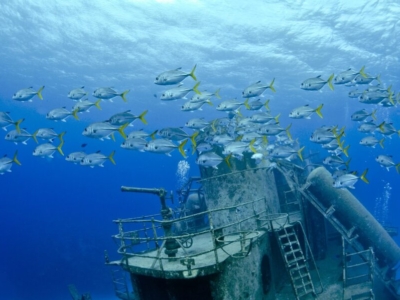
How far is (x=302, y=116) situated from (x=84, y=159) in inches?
316

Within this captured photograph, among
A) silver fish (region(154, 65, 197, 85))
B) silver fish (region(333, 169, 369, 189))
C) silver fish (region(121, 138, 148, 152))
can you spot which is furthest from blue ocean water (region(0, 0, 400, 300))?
silver fish (region(333, 169, 369, 189))

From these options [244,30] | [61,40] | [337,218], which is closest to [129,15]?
[61,40]

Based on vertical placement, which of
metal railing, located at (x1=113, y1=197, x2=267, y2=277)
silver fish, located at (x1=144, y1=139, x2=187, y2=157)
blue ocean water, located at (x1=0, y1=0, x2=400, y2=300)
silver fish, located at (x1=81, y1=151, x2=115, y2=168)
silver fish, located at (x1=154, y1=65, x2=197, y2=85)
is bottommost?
metal railing, located at (x1=113, y1=197, x2=267, y2=277)

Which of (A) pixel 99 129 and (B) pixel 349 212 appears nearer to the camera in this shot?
(A) pixel 99 129

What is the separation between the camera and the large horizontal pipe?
1191 centimetres

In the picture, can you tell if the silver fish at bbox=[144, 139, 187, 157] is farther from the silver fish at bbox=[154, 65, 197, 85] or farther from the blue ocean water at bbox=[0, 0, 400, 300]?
the blue ocean water at bbox=[0, 0, 400, 300]

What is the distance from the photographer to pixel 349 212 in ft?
39.1

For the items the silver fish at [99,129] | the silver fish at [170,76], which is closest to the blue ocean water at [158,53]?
the silver fish at [99,129]

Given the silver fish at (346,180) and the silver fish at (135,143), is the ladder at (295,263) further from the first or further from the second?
the silver fish at (135,143)

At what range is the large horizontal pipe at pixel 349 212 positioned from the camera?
1191 cm

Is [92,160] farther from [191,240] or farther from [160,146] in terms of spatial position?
[191,240]

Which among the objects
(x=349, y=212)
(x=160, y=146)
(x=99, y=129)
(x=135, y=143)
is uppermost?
(x=99, y=129)

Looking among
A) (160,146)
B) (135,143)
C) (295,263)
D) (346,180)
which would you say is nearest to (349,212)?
(346,180)

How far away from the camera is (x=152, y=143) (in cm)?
920
